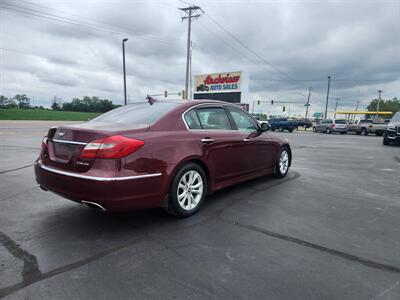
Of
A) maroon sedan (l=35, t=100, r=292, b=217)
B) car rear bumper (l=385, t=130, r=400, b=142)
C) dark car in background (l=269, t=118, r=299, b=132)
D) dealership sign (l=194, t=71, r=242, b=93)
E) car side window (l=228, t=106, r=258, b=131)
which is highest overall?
dealership sign (l=194, t=71, r=242, b=93)

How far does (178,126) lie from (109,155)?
106 centimetres

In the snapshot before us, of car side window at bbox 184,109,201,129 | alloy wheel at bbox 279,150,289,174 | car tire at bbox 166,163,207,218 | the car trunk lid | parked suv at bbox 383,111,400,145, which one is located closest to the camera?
the car trunk lid

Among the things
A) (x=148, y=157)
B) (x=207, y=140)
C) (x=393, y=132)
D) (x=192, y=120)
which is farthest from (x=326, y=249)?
(x=393, y=132)

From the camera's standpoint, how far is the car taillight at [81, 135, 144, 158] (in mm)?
3072

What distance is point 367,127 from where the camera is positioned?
103 ft

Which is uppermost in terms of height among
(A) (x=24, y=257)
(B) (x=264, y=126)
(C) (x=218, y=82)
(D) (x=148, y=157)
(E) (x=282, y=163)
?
(C) (x=218, y=82)

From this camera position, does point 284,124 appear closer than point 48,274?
No

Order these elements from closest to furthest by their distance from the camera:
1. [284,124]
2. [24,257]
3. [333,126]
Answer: [24,257] < [333,126] < [284,124]

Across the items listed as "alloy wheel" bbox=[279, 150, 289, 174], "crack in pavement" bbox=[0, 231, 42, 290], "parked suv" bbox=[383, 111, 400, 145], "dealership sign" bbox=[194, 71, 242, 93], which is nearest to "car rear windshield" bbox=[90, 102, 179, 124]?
"crack in pavement" bbox=[0, 231, 42, 290]

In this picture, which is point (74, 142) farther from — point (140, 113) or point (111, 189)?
point (140, 113)

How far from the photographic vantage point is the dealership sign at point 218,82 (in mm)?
36656

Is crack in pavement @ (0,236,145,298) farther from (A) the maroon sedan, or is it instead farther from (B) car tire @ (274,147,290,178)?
(B) car tire @ (274,147,290,178)

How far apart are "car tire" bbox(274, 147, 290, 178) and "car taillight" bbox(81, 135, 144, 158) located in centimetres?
383

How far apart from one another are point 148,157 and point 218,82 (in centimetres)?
3706
